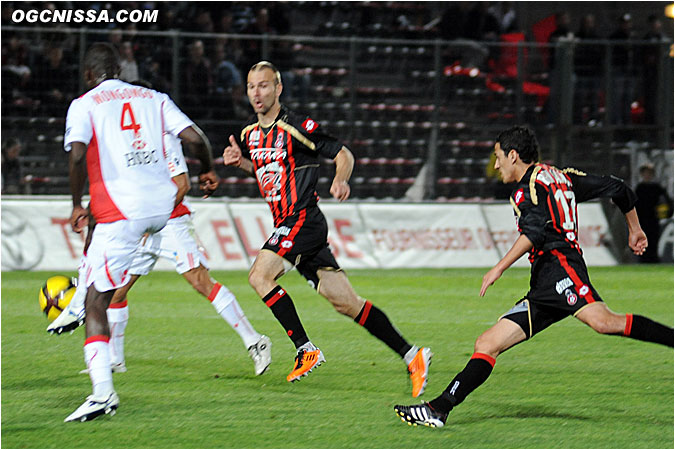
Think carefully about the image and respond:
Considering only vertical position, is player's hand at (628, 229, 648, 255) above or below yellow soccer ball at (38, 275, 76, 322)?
above

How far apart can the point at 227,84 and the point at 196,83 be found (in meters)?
0.58

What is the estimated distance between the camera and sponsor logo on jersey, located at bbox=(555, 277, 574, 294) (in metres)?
Result: 5.87

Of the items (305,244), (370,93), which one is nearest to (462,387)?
(305,244)

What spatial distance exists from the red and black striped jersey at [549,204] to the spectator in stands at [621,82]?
13447 mm

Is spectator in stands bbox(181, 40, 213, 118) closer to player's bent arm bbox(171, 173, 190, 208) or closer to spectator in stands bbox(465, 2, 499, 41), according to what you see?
spectator in stands bbox(465, 2, 499, 41)

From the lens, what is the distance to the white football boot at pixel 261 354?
723 cm

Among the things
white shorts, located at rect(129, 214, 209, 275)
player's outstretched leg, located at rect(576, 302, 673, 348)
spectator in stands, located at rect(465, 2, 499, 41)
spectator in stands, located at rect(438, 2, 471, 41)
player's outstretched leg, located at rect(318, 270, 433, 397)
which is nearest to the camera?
player's outstretched leg, located at rect(576, 302, 673, 348)

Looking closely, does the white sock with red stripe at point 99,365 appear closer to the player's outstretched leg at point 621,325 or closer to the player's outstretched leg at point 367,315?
the player's outstretched leg at point 367,315

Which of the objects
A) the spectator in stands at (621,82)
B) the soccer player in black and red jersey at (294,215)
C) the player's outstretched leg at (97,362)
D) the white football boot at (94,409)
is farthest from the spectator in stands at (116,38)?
the white football boot at (94,409)

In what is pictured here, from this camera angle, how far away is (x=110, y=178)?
236 inches

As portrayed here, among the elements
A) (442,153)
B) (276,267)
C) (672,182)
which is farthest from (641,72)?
(276,267)

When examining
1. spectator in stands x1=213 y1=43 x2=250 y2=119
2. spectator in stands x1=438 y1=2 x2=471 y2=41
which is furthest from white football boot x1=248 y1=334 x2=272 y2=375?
spectator in stands x1=438 y1=2 x2=471 y2=41

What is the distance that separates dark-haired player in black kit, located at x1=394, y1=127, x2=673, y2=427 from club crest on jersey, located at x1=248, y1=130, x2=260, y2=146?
1994 mm

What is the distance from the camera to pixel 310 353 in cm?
698
